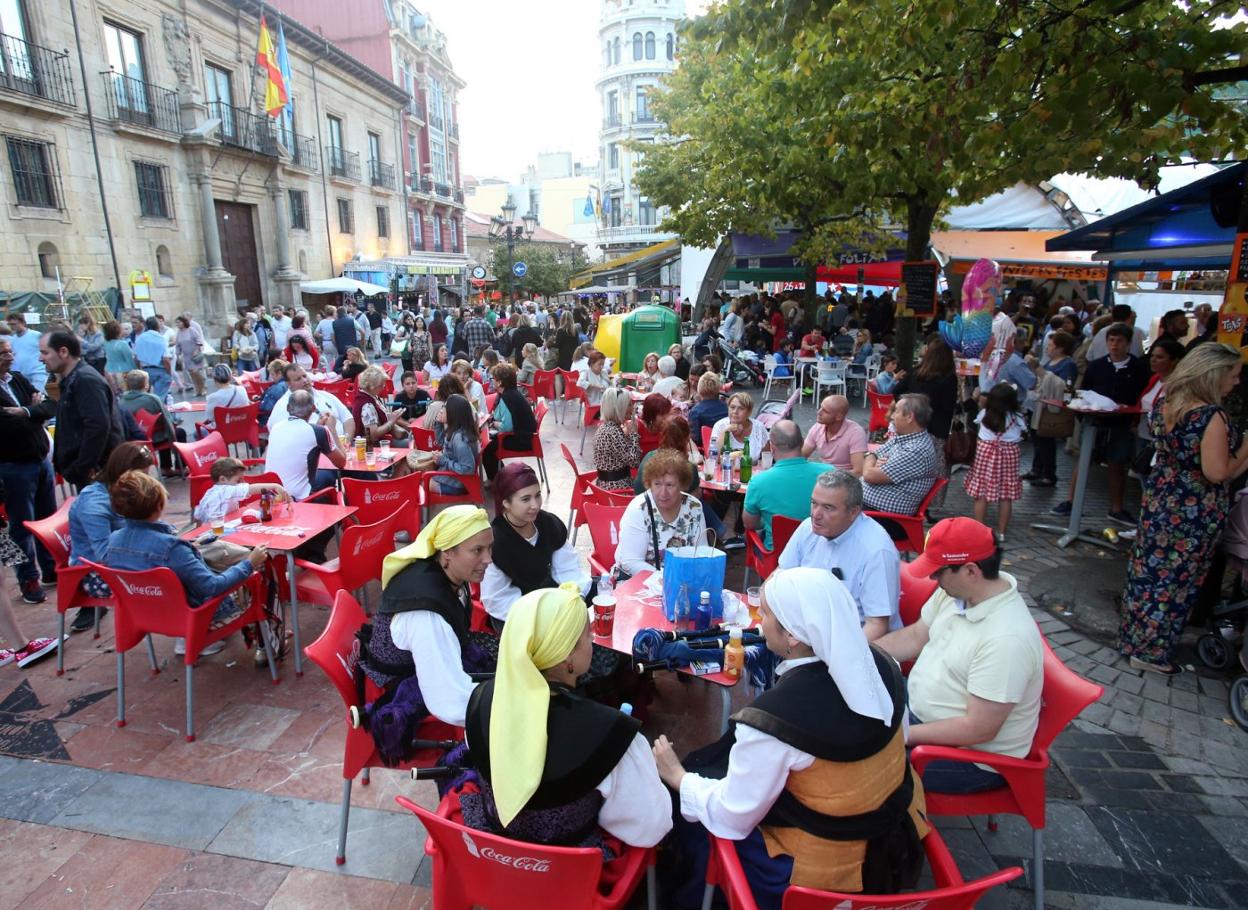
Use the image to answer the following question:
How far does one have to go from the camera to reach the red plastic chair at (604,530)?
14.3 ft

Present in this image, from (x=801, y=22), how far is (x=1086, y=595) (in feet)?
14.7

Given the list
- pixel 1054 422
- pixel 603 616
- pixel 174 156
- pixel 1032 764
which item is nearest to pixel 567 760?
pixel 603 616

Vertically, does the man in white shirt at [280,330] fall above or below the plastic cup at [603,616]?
above

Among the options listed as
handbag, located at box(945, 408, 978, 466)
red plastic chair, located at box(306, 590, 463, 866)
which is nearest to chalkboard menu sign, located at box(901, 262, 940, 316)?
handbag, located at box(945, 408, 978, 466)

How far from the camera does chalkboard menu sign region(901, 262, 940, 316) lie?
8594 millimetres

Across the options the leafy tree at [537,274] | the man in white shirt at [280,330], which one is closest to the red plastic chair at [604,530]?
the man in white shirt at [280,330]

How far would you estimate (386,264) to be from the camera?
2675 centimetres

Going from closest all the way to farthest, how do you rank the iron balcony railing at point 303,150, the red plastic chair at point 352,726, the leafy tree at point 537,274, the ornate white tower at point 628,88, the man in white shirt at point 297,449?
the red plastic chair at point 352,726 → the man in white shirt at point 297,449 → the iron balcony railing at point 303,150 → the leafy tree at point 537,274 → the ornate white tower at point 628,88

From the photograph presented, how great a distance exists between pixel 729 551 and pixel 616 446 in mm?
1298

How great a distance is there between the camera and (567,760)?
1.85 metres

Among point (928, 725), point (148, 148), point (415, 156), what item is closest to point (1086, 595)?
point (928, 725)

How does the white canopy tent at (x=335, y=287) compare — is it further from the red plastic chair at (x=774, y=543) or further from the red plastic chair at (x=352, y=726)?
the red plastic chair at (x=352, y=726)

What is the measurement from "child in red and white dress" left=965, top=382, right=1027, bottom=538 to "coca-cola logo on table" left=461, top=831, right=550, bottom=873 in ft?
17.6

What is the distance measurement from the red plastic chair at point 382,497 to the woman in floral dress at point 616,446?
1465mm
